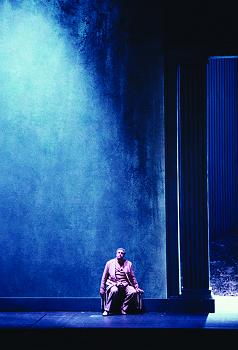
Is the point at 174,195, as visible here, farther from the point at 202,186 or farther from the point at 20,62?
the point at 20,62

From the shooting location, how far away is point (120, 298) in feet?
36.3

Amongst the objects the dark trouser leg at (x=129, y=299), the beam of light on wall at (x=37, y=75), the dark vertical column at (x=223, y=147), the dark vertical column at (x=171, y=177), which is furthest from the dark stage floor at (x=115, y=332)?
the dark vertical column at (x=223, y=147)

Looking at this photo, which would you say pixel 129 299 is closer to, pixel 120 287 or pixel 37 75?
pixel 120 287

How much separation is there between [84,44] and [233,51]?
9.19 feet

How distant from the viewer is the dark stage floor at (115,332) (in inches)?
363

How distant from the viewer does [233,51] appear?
11266 mm

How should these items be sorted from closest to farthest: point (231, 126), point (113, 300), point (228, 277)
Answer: point (113, 300) → point (228, 277) → point (231, 126)

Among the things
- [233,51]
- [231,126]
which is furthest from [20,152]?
[231,126]

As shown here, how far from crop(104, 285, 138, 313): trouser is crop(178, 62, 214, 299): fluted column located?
1018 mm

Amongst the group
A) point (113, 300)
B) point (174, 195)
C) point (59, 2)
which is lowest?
point (113, 300)

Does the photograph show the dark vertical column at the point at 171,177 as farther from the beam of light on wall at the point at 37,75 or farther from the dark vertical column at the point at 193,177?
the beam of light on wall at the point at 37,75

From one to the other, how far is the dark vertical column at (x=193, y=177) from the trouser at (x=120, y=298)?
1.01 m

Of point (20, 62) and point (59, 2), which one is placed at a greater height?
point (59, 2)

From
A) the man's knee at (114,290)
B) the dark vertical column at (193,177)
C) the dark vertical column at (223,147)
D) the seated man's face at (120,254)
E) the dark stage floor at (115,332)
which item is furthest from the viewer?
the dark vertical column at (223,147)
